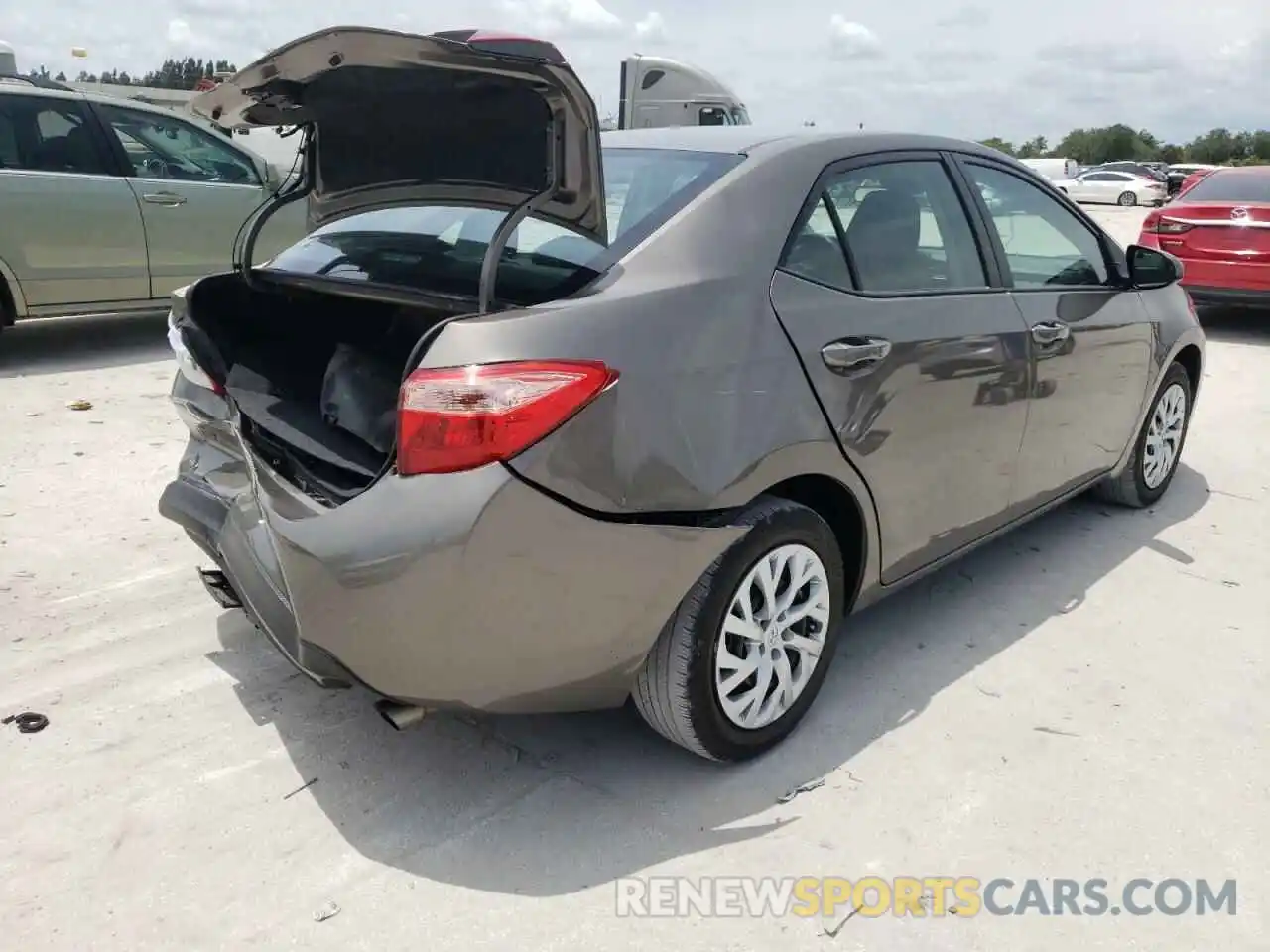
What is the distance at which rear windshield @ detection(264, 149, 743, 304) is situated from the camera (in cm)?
248

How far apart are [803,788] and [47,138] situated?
6439 mm

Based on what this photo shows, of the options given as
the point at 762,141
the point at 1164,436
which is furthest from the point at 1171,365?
the point at 762,141

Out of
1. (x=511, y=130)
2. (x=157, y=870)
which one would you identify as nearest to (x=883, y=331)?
(x=511, y=130)

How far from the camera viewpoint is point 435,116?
264cm

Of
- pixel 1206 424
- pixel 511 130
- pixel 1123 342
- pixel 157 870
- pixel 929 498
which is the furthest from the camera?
pixel 1206 424

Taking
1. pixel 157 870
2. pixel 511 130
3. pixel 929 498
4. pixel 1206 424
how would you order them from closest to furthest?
pixel 157 870 → pixel 511 130 → pixel 929 498 → pixel 1206 424

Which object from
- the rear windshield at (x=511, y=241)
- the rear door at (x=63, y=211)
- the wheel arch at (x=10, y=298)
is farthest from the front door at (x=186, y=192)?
the rear windshield at (x=511, y=241)

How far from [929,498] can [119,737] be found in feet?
7.54

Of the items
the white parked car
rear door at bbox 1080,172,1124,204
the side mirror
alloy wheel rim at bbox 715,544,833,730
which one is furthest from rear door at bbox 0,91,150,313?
rear door at bbox 1080,172,1124,204

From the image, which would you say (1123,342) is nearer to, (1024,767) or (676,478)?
(1024,767)

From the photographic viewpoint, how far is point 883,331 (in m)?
2.84

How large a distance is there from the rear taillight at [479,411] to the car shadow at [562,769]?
89 cm

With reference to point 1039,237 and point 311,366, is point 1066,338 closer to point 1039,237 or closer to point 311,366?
point 1039,237

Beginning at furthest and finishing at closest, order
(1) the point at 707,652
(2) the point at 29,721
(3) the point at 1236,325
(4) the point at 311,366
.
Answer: (3) the point at 1236,325 → (4) the point at 311,366 → (2) the point at 29,721 → (1) the point at 707,652
